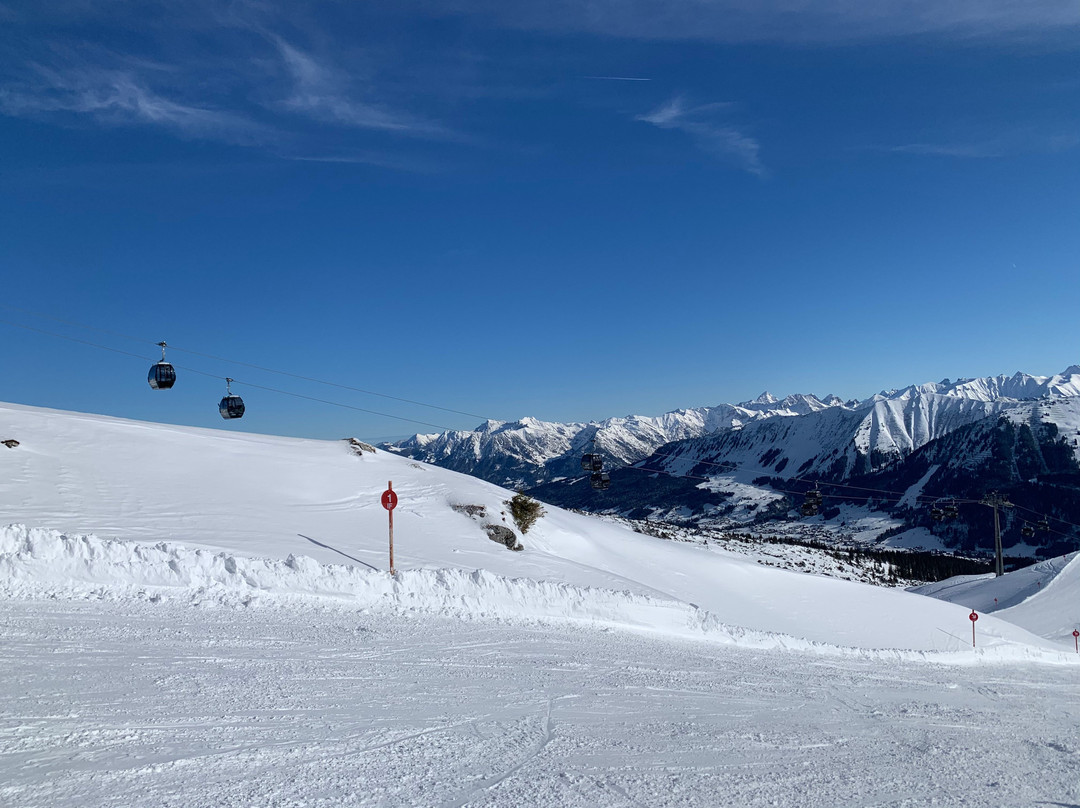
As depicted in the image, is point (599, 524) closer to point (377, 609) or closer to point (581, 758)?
point (377, 609)

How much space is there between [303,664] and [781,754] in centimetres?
690

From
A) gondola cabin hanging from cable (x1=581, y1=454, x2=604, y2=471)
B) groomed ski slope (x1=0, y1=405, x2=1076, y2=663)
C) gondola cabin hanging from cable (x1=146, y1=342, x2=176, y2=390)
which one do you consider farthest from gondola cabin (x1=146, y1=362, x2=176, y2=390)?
gondola cabin hanging from cable (x1=581, y1=454, x2=604, y2=471)

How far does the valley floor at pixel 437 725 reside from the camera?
6.26 m

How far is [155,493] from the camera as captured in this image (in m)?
21.1

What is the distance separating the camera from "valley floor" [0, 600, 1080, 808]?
6.26 m

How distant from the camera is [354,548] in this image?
1933cm

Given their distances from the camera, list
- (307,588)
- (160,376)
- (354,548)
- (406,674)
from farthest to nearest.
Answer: (160,376)
(354,548)
(307,588)
(406,674)

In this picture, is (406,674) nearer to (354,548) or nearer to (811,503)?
(354,548)

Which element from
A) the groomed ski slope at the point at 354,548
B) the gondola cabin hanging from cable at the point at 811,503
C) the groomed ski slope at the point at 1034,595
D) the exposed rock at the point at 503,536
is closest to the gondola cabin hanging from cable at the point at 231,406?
the groomed ski slope at the point at 354,548

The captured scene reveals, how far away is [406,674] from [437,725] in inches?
84.5

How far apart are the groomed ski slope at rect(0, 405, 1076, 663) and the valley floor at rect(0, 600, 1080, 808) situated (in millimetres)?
1998

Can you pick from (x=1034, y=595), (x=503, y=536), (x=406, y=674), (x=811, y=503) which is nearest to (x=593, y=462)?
(x=503, y=536)

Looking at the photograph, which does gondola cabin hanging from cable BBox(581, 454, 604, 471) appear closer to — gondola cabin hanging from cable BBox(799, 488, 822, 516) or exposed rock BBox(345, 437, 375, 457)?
exposed rock BBox(345, 437, 375, 457)

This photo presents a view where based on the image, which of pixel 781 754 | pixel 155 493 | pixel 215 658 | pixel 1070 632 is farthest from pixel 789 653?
pixel 1070 632
